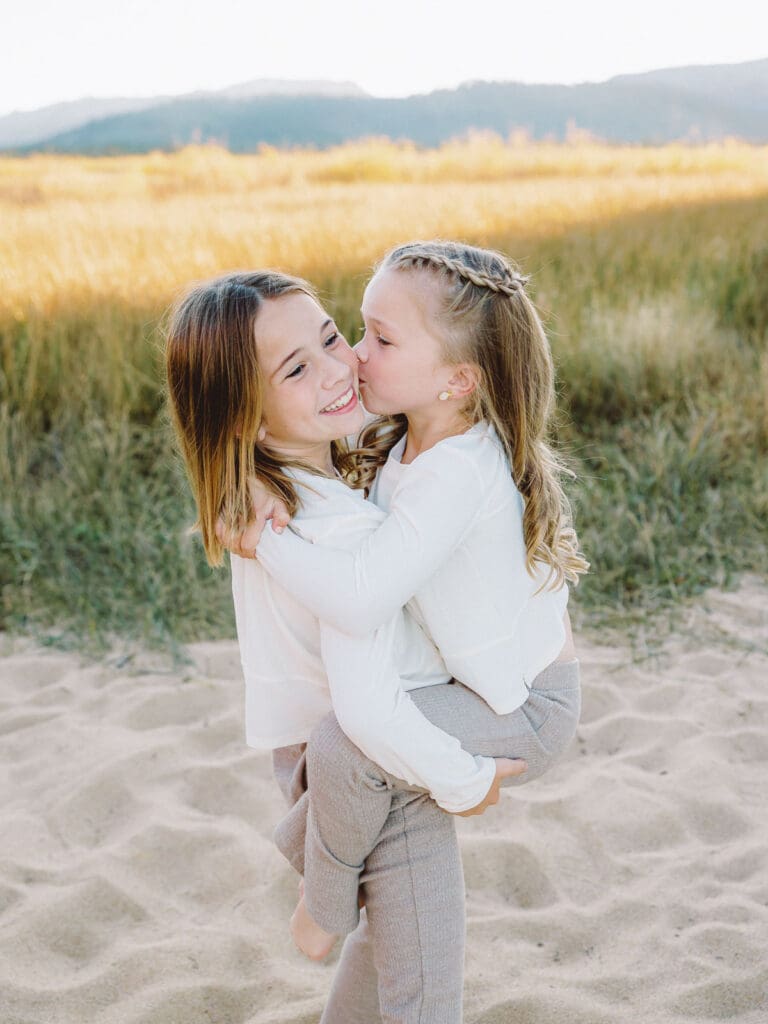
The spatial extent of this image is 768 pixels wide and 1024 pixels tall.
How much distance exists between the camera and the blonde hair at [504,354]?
5.91ft

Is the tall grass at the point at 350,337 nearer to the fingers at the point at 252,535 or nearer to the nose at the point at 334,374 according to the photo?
the nose at the point at 334,374

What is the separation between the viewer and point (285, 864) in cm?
281

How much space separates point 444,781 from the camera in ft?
5.37

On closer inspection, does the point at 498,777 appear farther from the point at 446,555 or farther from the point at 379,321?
the point at 379,321

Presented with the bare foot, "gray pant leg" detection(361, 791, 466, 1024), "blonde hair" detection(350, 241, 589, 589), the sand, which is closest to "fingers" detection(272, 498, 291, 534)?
"blonde hair" detection(350, 241, 589, 589)

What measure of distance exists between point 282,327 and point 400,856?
897 mm

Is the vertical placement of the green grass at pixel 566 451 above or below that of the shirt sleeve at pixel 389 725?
below

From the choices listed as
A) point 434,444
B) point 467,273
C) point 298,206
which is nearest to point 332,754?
point 434,444

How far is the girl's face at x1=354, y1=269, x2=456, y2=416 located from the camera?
180 cm

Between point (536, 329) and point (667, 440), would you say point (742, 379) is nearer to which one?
point (667, 440)

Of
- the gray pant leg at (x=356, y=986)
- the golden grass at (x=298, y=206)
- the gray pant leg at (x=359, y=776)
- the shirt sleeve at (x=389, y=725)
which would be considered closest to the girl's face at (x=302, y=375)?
the shirt sleeve at (x=389, y=725)

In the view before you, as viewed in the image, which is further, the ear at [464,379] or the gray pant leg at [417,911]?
the ear at [464,379]

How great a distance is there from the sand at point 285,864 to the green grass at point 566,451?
0.40 m

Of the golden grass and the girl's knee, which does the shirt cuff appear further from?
the golden grass
